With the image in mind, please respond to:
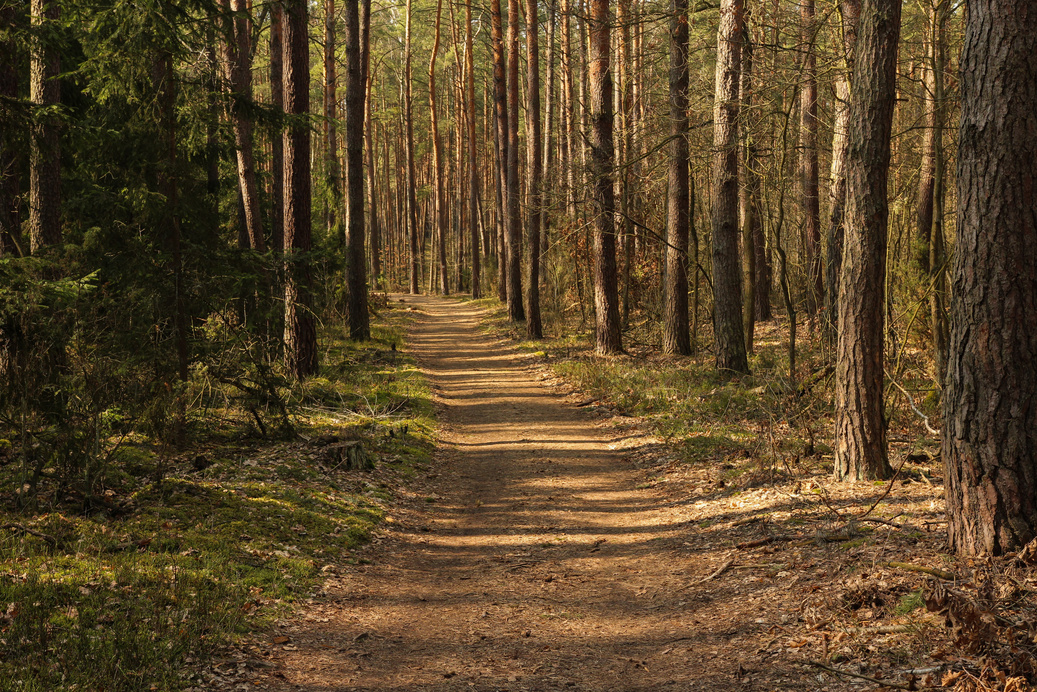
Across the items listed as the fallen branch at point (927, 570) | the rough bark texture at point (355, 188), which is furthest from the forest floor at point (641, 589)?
the rough bark texture at point (355, 188)

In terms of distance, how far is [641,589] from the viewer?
597cm

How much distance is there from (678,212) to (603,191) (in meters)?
1.72

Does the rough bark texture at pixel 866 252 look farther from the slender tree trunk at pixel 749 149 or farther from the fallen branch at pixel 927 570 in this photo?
the slender tree trunk at pixel 749 149

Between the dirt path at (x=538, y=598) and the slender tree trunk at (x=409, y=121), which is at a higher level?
the slender tree trunk at (x=409, y=121)

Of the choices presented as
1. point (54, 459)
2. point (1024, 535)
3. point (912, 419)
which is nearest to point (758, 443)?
point (912, 419)

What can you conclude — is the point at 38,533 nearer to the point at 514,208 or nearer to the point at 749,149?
the point at 749,149

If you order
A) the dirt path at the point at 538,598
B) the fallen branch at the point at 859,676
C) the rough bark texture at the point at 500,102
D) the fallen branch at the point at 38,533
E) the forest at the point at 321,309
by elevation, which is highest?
the rough bark texture at the point at 500,102

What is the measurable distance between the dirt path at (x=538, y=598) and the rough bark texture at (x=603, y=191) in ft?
21.2

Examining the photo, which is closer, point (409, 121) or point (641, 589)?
point (641, 589)

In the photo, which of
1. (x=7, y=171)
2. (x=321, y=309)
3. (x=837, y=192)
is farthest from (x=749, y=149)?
(x=321, y=309)

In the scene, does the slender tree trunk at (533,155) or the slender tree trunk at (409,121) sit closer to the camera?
the slender tree trunk at (533,155)

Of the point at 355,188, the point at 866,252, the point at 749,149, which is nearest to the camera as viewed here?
the point at 866,252

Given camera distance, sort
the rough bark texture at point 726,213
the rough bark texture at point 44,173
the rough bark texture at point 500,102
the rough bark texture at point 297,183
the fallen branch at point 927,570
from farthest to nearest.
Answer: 1. the rough bark texture at point 500,102
2. the rough bark texture at point 297,183
3. the rough bark texture at point 726,213
4. the rough bark texture at point 44,173
5. the fallen branch at point 927,570

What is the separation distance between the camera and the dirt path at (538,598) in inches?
182
